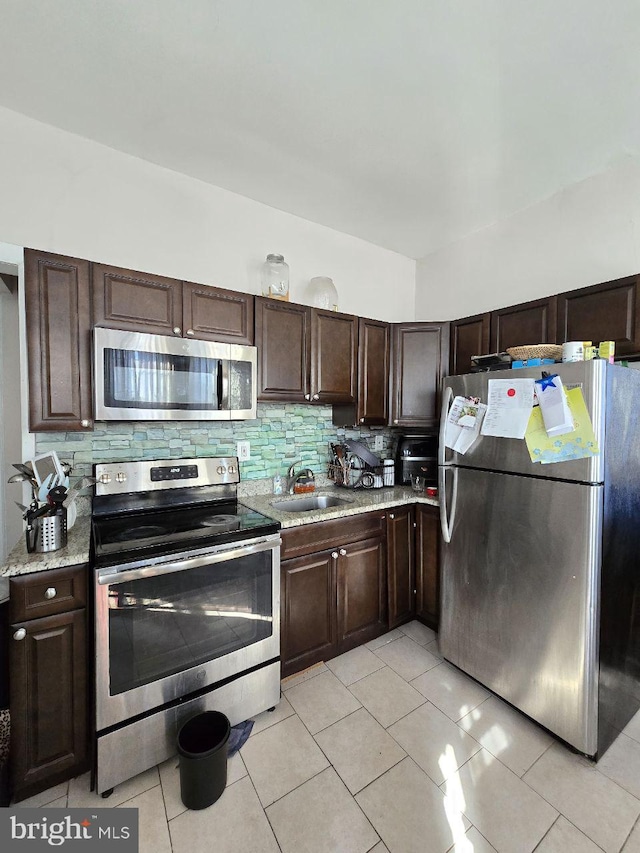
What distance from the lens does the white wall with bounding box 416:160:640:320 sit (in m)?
2.00

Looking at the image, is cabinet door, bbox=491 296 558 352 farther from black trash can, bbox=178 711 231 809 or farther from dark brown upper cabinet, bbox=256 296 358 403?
black trash can, bbox=178 711 231 809

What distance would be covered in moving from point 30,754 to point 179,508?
1044 mm

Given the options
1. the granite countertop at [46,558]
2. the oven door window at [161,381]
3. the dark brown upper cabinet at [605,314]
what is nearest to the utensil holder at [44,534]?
the granite countertop at [46,558]

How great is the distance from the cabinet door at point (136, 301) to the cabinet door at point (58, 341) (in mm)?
53

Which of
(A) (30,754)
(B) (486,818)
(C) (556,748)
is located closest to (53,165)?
(A) (30,754)

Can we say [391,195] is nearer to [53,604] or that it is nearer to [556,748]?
[53,604]

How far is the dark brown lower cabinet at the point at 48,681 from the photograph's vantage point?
1.30m

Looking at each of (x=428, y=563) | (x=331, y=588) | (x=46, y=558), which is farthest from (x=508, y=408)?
(x=46, y=558)

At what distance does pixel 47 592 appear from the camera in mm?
1331

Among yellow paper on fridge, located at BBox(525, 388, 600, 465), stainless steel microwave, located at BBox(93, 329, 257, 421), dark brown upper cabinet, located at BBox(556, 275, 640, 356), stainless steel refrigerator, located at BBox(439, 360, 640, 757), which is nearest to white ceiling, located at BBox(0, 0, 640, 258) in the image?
dark brown upper cabinet, located at BBox(556, 275, 640, 356)

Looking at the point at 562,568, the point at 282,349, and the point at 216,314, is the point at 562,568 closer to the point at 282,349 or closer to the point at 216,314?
the point at 282,349

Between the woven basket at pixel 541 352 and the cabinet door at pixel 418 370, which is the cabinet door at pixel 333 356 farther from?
the woven basket at pixel 541 352

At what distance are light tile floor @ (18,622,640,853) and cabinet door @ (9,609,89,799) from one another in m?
0.11

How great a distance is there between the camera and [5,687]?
1.55m
